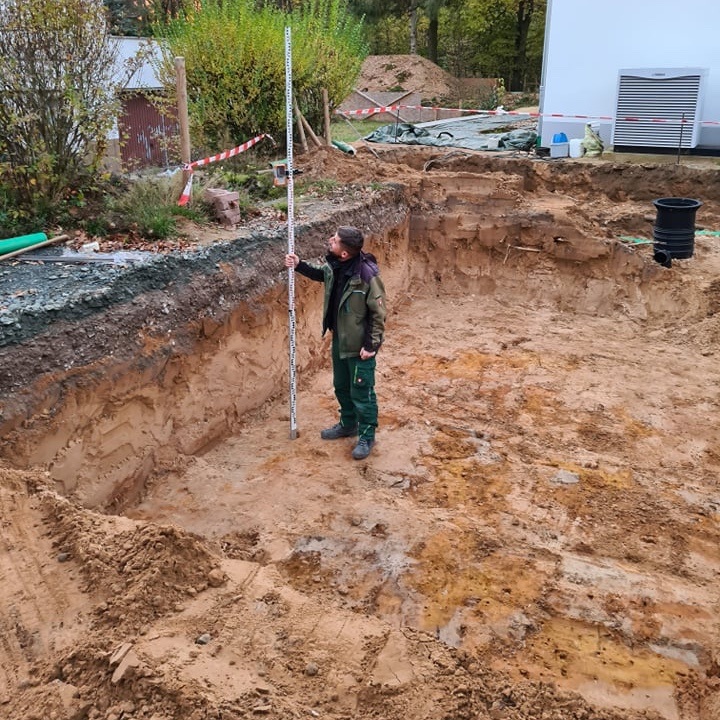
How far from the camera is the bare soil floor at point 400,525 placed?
3.26 m

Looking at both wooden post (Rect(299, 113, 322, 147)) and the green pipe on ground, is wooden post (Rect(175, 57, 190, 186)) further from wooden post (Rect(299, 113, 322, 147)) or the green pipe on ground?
wooden post (Rect(299, 113, 322, 147))

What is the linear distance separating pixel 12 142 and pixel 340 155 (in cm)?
564

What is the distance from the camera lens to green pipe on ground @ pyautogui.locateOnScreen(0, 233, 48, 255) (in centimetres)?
596

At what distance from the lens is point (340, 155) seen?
36.3 feet

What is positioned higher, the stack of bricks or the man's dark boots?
the stack of bricks

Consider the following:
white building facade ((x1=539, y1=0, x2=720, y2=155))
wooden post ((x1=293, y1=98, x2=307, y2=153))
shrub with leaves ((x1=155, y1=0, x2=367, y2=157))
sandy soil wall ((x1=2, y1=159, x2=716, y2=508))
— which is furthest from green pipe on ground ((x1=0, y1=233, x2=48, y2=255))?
white building facade ((x1=539, y1=0, x2=720, y2=155))

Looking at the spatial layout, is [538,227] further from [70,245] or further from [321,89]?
[70,245]

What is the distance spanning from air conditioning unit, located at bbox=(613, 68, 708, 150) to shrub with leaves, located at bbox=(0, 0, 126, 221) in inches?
407

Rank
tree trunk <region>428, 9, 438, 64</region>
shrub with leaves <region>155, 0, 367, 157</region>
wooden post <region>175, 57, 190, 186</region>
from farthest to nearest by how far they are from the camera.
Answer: tree trunk <region>428, 9, 438, 64</region>
shrub with leaves <region>155, 0, 367, 157</region>
wooden post <region>175, 57, 190, 186</region>

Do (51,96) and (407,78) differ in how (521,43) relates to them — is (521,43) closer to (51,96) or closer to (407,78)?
(407,78)

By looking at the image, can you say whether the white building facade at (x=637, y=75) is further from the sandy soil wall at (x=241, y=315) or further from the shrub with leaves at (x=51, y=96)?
the shrub with leaves at (x=51, y=96)

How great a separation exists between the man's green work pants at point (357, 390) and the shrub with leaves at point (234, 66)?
6.11 metres

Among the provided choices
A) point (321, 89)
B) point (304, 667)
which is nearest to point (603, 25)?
point (321, 89)

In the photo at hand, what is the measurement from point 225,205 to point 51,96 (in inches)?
78.1
